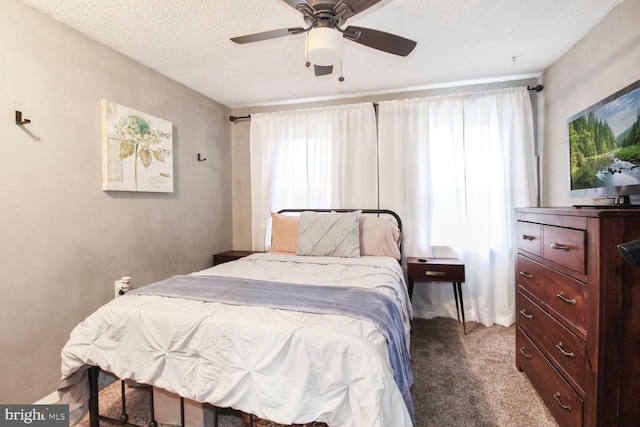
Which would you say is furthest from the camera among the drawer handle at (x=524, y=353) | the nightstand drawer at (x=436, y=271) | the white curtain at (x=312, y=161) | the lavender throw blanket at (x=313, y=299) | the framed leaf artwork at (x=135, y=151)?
the white curtain at (x=312, y=161)

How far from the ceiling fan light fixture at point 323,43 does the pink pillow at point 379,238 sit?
1.68 metres

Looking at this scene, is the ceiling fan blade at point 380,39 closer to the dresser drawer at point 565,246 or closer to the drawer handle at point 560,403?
the dresser drawer at point 565,246

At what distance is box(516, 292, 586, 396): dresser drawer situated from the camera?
1.30 m

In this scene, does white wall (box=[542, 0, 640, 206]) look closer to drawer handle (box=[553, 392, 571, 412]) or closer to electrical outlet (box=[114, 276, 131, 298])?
drawer handle (box=[553, 392, 571, 412])

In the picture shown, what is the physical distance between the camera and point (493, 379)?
1.97m

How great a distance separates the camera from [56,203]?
187 cm

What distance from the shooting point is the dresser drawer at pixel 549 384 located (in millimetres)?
1341

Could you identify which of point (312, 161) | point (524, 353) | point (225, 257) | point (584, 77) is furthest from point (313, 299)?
point (584, 77)

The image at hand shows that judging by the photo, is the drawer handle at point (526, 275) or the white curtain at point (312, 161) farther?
the white curtain at point (312, 161)

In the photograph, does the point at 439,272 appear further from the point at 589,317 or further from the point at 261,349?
the point at 261,349

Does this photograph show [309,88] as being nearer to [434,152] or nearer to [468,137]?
[434,152]

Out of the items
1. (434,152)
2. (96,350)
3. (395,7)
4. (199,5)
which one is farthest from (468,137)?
(96,350)

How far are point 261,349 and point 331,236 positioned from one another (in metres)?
1.61

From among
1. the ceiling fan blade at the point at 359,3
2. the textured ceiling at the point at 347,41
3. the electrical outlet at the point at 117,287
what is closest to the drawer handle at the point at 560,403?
the ceiling fan blade at the point at 359,3
